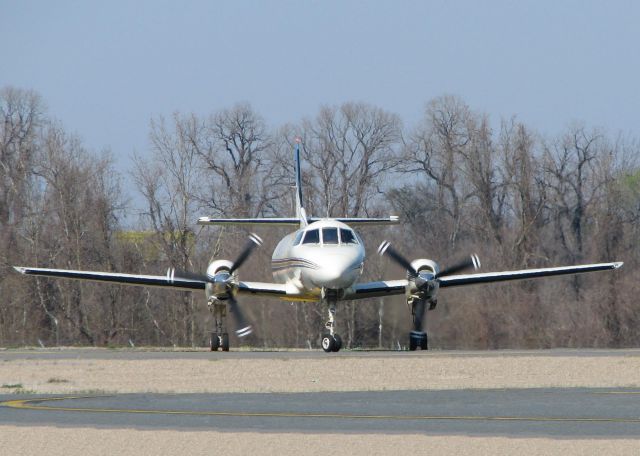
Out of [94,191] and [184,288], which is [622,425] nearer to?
[184,288]

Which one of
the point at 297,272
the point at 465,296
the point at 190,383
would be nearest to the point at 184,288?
the point at 297,272

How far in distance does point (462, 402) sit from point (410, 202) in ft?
197

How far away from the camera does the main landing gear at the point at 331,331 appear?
110ft

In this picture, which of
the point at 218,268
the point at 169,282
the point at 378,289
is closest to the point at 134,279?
the point at 169,282

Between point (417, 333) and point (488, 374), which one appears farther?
point (417, 333)

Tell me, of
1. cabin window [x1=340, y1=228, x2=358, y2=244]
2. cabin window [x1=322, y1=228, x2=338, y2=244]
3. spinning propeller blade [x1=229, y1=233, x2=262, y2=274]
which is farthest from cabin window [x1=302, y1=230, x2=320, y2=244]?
spinning propeller blade [x1=229, y1=233, x2=262, y2=274]

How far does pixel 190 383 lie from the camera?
2266 centimetres

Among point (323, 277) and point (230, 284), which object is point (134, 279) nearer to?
point (230, 284)

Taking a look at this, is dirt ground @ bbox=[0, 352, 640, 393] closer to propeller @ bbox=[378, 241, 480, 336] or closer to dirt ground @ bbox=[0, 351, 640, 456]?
dirt ground @ bbox=[0, 351, 640, 456]

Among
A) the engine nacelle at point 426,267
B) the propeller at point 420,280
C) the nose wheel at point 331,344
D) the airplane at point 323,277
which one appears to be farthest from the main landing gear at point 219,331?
the engine nacelle at point 426,267

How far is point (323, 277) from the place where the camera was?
109ft

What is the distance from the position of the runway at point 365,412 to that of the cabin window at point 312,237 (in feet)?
47.7

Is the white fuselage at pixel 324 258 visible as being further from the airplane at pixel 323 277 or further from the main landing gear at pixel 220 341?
the main landing gear at pixel 220 341

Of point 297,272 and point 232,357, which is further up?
point 297,272
